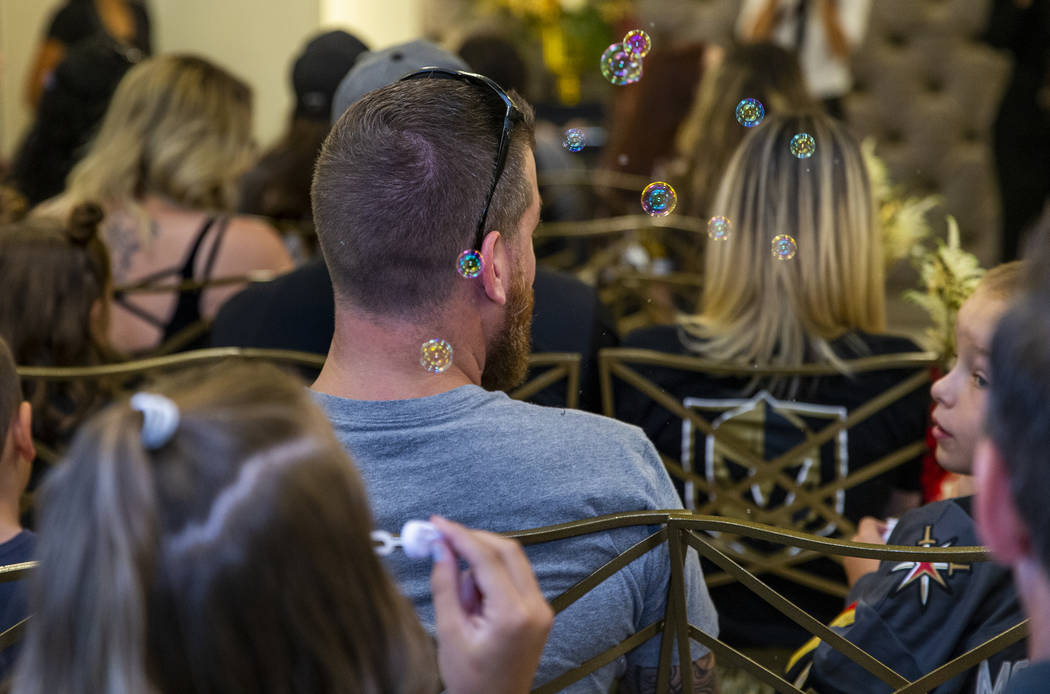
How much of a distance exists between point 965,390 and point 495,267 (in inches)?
24.0

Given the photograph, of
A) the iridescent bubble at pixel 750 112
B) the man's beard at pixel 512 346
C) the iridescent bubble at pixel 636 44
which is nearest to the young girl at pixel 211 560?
the man's beard at pixel 512 346

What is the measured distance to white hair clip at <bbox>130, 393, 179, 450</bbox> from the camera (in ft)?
2.46

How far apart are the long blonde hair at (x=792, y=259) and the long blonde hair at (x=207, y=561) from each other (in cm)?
116

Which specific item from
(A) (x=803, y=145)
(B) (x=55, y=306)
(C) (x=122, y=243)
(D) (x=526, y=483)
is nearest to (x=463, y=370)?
(D) (x=526, y=483)

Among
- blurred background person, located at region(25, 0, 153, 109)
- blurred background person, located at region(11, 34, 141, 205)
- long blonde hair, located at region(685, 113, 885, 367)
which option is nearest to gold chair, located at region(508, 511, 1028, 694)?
long blonde hair, located at region(685, 113, 885, 367)

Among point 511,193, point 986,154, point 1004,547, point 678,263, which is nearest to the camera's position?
point 1004,547

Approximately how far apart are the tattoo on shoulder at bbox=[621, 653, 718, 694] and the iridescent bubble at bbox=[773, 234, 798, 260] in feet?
2.57

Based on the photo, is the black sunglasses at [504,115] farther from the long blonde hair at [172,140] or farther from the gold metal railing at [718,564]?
the long blonde hair at [172,140]

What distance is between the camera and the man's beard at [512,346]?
128 centimetres

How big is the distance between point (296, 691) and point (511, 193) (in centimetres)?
61

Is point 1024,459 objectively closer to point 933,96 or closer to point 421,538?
point 421,538

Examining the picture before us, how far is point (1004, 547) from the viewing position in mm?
744

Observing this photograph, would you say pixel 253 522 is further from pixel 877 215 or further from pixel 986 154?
pixel 986 154

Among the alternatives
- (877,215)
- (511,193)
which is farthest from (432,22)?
(511,193)
